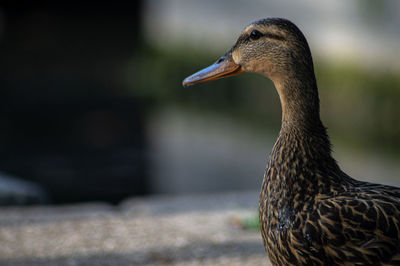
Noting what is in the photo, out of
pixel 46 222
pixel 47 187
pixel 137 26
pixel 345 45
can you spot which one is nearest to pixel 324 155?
pixel 46 222

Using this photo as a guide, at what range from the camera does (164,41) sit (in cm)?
1423

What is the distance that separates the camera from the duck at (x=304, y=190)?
2.83 m

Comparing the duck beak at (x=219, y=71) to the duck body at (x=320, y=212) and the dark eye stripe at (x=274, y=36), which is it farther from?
the duck body at (x=320, y=212)

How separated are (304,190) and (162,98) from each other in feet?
31.3

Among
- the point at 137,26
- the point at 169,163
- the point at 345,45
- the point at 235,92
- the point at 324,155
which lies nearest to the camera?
the point at 324,155

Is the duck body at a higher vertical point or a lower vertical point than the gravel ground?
higher

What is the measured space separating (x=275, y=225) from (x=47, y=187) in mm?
4994

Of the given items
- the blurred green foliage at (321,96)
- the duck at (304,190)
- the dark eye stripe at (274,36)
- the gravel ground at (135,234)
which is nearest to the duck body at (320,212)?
the duck at (304,190)

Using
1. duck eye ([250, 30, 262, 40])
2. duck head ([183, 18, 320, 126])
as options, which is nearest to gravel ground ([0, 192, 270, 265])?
duck head ([183, 18, 320, 126])

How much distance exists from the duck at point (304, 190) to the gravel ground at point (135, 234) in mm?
1237

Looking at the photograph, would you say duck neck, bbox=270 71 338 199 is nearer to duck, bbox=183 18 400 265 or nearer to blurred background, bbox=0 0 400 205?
duck, bbox=183 18 400 265

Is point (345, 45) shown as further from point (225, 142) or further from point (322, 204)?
point (322, 204)

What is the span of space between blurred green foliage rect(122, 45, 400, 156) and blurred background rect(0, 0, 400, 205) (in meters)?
0.02

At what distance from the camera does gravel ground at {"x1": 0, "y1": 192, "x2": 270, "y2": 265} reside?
4.27 metres
